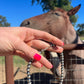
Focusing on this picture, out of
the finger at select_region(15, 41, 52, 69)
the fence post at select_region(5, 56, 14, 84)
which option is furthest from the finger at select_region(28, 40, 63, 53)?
the fence post at select_region(5, 56, 14, 84)

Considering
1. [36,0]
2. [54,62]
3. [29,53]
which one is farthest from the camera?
[36,0]

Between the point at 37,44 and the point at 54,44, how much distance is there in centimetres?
15

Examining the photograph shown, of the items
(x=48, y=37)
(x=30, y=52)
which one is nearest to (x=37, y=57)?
(x=30, y=52)

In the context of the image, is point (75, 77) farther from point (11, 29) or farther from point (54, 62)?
point (11, 29)

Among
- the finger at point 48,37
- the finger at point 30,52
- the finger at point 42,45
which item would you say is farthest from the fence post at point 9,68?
the finger at point 30,52

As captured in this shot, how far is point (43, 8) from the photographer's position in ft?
43.9

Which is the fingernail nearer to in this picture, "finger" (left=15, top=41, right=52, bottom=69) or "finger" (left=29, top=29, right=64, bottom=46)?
"finger" (left=15, top=41, right=52, bottom=69)

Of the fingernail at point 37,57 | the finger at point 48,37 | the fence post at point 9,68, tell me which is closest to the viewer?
the fingernail at point 37,57

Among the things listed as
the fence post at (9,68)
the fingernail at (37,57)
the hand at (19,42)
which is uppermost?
the hand at (19,42)

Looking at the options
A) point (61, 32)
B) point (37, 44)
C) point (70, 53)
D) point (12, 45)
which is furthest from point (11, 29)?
point (61, 32)

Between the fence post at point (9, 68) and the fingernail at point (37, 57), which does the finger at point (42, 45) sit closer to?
the fingernail at point (37, 57)

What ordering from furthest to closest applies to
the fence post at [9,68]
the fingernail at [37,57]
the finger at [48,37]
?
1. the fence post at [9,68]
2. the finger at [48,37]
3. the fingernail at [37,57]

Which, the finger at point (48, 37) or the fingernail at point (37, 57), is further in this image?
the finger at point (48, 37)

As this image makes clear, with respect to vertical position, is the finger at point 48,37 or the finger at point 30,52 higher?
the finger at point 48,37
